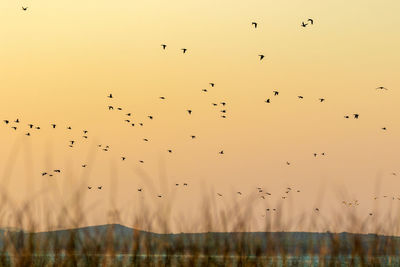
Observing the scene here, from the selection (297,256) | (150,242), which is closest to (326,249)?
(297,256)

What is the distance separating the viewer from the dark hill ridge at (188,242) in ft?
22.7

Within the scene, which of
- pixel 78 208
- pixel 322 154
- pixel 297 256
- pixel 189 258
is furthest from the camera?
pixel 322 154

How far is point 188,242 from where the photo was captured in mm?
7414

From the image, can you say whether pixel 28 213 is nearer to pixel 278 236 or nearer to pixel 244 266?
pixel 244 266

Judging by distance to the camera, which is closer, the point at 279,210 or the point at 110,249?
the point at 110,249

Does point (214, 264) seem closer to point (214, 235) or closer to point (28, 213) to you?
point (214, 235)

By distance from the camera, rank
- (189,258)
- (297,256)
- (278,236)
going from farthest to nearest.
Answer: (297,256)
(278,236)
(189,258)

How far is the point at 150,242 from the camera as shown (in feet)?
24.5

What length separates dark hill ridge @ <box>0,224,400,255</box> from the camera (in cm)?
691

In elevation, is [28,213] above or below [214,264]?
above

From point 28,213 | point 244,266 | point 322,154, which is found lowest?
point 244,266

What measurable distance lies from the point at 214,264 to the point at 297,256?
5.06 ft

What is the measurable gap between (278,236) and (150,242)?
1354 millimetres

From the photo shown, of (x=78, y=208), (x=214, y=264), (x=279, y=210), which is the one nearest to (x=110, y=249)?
(x=78, y=208)
